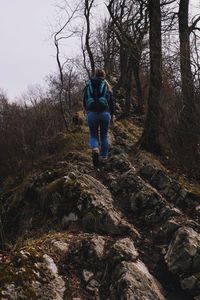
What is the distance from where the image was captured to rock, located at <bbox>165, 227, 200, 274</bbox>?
5457 millimetres

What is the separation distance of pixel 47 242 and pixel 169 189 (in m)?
2.90

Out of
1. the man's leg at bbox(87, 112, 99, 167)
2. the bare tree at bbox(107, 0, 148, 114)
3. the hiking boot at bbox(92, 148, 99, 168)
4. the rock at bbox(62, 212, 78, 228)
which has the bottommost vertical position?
the rock at bbox(62, 212, 78, 228)

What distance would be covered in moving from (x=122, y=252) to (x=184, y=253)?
32.1 inches

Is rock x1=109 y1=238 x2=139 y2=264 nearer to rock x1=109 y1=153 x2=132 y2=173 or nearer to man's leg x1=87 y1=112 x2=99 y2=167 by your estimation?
man's leg x1=87 y1=112 x2=99 y2=167

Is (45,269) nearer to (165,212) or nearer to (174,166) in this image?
(165,212)

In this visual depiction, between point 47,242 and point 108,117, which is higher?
point 108,117

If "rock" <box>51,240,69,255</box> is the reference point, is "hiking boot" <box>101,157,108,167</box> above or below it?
above

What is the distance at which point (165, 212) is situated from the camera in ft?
22.3

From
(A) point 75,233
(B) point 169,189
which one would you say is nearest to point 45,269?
(A) point 75,233

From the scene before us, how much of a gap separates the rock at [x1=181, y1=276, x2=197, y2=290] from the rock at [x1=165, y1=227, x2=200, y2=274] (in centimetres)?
11

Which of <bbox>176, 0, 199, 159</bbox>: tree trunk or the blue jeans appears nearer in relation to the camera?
the blue jeans

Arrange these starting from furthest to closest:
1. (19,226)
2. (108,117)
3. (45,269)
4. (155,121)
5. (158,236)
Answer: (155,121) → (108,117) → (19,226) → (158,236) → (45,269)

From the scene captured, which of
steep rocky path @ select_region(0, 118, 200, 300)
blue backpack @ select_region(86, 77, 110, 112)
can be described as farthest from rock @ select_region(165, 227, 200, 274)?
blue backpack @ select_region(86, 77, 110, 112)

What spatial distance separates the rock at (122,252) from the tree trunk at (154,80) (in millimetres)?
3867
